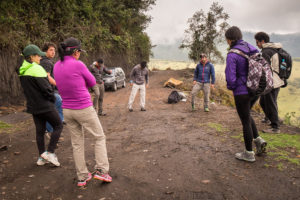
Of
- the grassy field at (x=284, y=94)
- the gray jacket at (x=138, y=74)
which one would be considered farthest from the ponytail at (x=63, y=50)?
the grassy field at (x=284, y=94)

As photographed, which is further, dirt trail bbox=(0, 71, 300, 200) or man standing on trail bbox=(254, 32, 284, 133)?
man standing on trail bbox=(254, 32, 284, 133)

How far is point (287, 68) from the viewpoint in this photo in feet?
18.4

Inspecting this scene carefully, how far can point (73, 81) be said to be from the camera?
3029 mm

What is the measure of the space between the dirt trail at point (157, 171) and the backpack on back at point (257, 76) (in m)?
1.39

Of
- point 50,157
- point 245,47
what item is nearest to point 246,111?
point 245,47

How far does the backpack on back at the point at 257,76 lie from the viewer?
3.65 meters

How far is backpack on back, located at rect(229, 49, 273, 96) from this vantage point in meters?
3.65

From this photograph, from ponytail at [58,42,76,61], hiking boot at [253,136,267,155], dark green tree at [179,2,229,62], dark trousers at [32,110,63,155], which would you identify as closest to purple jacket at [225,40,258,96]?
hiking boot at [253,136,267,155]

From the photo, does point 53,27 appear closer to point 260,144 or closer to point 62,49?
point 62,49

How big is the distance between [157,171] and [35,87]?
2.58 m

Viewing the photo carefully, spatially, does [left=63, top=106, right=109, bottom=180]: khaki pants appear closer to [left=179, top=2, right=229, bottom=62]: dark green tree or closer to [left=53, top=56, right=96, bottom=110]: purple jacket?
[left=53, top=56, right=96, bottom=110]: purple jacket

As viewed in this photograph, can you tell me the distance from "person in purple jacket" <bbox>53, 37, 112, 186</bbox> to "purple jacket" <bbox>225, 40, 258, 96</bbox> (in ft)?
7.43

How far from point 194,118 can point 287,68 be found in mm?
3448

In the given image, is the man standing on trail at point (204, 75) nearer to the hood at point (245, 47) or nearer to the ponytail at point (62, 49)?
the hood at point (245, 47)
